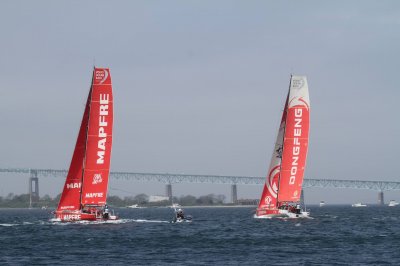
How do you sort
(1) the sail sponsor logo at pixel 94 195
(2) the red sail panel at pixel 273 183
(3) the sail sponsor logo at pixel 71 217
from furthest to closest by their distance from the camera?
(2) the red sail panel at pixel 273 183 → (1) the sail sponsor logo at pixel 94 195 → (3) the sail sponsor logo at pixel 71 217

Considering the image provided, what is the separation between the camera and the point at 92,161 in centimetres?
7169

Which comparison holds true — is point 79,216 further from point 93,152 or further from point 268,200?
point 268,200

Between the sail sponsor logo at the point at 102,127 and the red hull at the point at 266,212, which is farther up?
the sail sponsor logo at the point at 102,127

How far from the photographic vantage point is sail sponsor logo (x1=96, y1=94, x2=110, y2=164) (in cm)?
7025

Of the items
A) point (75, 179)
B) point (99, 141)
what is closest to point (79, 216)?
point (75, 179)

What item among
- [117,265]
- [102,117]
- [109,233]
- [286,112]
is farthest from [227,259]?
[286,112]

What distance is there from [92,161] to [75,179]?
2.31m

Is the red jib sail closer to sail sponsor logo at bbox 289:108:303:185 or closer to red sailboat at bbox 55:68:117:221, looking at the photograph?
red sailboat at bbox 55:68:117:221

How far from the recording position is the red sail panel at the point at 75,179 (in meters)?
71.7

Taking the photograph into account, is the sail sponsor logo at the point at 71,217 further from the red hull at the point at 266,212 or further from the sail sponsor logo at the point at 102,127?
the red hull at the point at 266,212

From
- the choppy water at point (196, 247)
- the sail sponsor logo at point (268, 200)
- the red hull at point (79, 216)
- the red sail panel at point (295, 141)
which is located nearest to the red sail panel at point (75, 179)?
the red hull at point (79, 216)

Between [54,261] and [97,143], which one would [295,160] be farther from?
[54,261]

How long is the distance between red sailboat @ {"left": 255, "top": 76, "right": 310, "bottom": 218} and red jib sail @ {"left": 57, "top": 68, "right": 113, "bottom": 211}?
55.2 feet

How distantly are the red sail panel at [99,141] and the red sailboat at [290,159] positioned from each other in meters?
16.8
